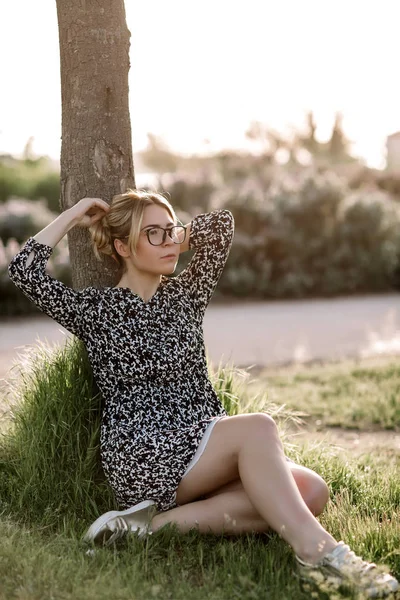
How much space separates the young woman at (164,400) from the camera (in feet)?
9.25

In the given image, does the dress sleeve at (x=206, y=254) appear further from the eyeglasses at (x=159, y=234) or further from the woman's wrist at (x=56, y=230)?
the woman's wrist at (x=56, y=230)

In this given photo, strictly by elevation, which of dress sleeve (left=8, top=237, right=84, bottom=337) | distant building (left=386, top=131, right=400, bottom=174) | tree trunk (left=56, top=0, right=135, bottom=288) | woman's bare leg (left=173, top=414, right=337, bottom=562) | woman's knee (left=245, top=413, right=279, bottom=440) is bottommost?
woman's bare leg (left=173, top=414, right=337, bottom=562)

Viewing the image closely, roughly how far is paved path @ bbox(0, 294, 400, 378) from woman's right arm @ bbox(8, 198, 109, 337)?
3.16 meters

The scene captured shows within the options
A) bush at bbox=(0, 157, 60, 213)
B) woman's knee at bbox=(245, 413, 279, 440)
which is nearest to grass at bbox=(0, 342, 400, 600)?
woman's knee at bbox=(245, 413, 279, 440)

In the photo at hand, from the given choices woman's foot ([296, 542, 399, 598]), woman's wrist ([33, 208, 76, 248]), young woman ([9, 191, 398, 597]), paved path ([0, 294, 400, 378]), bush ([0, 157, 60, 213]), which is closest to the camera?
woman's foot ([296, 542, 399, 598])

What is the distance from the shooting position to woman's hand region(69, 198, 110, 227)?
3.40 metres

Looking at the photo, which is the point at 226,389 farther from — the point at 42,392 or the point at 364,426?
the point at 364,426

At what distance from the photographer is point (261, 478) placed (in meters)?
2.78

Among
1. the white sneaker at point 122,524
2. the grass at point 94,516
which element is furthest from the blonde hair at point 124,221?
the white sneaker at point 122,524

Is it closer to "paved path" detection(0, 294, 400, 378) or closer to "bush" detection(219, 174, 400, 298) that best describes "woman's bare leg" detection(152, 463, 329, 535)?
"paved path" detection(0, 294, 400, 378)

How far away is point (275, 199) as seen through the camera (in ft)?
38.4

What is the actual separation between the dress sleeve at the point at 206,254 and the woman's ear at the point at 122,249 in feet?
0.93

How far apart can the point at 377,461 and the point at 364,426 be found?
0.94 meters

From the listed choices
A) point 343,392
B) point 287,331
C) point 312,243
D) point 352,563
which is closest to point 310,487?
point 352,563
